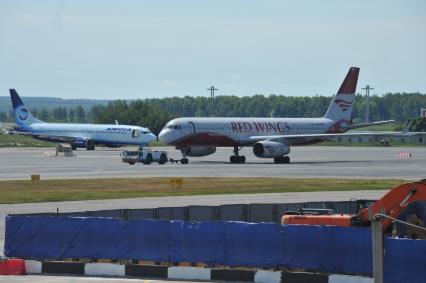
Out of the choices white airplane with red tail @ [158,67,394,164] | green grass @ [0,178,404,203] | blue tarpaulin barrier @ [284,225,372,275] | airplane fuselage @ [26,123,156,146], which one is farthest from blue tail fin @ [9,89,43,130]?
blue tarpaulin barrier @ [284,225,372,275]

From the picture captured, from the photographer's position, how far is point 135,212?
3412 centimetres

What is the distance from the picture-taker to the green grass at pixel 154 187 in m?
54.3

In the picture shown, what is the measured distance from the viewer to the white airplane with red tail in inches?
3526

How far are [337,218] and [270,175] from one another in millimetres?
44255

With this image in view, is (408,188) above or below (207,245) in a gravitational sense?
above

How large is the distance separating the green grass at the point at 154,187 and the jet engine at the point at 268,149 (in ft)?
70.6

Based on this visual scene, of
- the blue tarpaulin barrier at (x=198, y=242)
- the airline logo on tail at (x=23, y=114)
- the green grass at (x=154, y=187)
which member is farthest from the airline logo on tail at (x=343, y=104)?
the blue tarpaulin barrier at (x=198, y=242)

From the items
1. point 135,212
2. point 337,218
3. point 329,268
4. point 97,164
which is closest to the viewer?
point 329,268

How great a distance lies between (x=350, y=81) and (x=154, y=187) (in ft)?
146

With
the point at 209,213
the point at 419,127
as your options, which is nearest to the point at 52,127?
the point at 419,127

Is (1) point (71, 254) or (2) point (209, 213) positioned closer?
(1) point (71, 254)

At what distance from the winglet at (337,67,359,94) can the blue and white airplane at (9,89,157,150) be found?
31.0m

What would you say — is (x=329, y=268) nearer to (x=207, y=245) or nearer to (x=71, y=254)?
(x=207, y=245)

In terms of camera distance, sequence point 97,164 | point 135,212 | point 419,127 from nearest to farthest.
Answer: point 135,212 < point 97,164 < point 419,127
